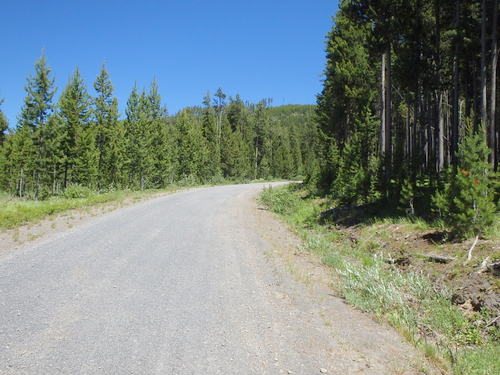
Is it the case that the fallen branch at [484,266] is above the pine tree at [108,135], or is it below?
below

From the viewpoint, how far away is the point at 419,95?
18.7 metres

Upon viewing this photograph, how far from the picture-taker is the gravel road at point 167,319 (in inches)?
140

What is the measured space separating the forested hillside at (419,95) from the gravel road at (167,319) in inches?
212

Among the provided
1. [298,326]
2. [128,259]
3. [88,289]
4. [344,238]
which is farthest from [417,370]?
[344,238]

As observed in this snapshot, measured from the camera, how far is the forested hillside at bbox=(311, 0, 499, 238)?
8.55 metres

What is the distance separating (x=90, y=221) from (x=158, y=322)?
28.6ft

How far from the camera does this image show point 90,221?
11.9 m

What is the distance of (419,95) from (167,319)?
19.0 meters

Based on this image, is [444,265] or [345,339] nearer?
[345,339]

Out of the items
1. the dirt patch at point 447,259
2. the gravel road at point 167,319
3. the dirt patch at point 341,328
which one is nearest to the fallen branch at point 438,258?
the dirt patch at point 447,259

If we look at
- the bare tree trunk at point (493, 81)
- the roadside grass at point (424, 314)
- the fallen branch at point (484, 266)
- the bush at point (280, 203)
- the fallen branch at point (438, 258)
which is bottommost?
the roadside grass at point (424, 314)

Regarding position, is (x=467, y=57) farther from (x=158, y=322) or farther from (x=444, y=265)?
(x=158, y=322)

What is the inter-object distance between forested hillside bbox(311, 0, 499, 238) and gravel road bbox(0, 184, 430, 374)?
539cm

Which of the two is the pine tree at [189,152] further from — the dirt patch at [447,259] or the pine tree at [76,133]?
the dirt patch at [447,259]
